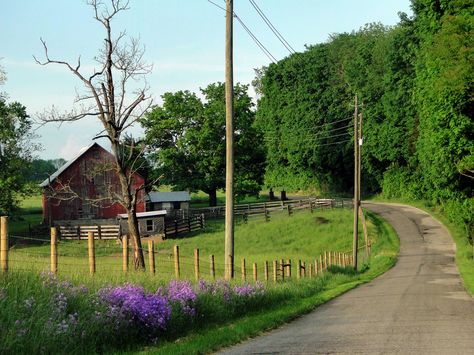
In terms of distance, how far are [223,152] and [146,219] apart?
56.4 feet

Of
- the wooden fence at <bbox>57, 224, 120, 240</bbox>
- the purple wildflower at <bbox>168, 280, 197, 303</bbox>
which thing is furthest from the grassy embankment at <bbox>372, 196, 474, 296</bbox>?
the wooden fence at <bbox>57, 224, 120, 240</bbox>

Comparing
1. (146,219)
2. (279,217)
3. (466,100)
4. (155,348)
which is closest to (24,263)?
(155,348)

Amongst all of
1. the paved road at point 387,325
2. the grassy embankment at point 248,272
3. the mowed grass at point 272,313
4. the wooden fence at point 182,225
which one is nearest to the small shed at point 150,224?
the wooden fence at point 182,225

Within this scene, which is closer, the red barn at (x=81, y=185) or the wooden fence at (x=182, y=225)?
the wooden fence at (x=182, y=225)

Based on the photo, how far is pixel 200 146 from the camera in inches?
2635

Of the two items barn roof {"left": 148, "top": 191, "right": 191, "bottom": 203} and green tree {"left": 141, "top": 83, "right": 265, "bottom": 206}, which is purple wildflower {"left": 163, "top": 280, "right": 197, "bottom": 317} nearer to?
green tree {"left": 141, "top": 83, "right": 265, "bottom": 206}

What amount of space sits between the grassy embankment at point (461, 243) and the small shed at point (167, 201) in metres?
26.4

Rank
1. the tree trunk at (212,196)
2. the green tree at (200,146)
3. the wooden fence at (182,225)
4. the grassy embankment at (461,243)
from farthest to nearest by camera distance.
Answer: the tree trunk at (212,196), the green tree at (200,146), the wooden fence at (182,225), the grassy embankment at (461,243)

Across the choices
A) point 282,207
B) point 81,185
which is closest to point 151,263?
point 282,207

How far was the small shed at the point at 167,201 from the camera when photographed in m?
73.6

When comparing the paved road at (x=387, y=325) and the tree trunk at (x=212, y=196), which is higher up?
the tree trunk at (x=212, y=196)

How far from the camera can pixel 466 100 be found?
103ft

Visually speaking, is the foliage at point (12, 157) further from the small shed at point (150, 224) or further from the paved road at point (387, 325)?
the paved road at point (387, 325)

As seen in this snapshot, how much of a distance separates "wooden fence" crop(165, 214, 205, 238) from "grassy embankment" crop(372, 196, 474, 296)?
2305 centimetres
